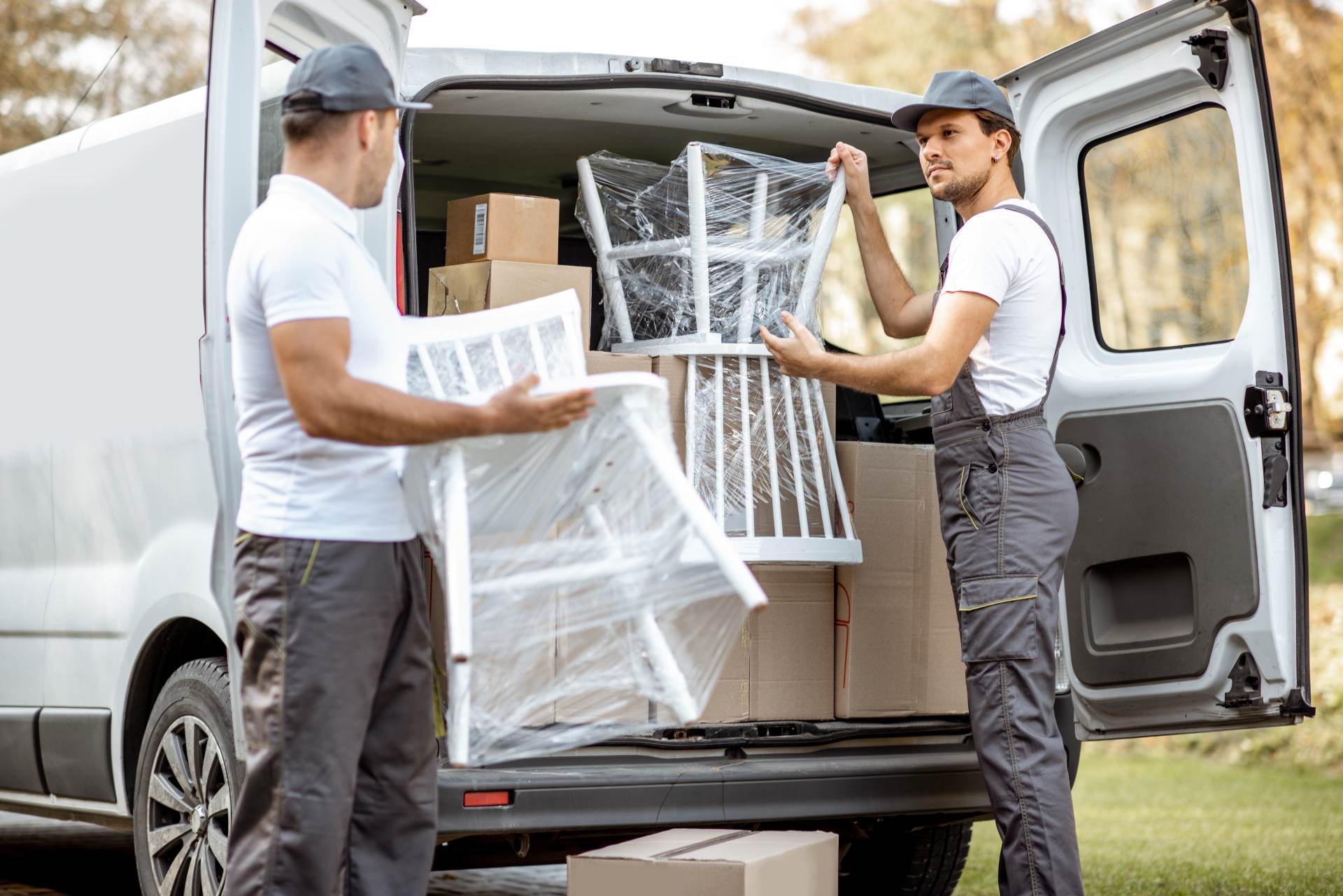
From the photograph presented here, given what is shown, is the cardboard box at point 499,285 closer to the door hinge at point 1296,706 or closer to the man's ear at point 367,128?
the man's ear at point 367,128

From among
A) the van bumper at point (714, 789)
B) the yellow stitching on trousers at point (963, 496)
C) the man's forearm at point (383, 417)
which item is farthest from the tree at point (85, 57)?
the man's forearm at point (383, 417)

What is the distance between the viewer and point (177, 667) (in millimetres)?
4000

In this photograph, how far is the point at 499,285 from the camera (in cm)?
384

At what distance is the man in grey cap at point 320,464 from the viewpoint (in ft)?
8.59

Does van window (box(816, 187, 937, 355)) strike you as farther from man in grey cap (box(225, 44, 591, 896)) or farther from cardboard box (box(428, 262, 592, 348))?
man in grey cap (box(225, 44, 591, 896))

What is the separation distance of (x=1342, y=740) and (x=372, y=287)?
818 cm

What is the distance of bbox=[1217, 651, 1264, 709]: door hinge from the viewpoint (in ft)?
13.0

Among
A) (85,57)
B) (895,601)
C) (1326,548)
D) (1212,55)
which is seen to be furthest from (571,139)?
(85,57)

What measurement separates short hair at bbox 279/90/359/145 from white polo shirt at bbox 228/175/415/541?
7 cm

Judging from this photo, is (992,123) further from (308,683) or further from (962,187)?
(308,683)

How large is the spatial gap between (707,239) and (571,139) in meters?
0.90

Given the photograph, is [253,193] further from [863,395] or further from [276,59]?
[863,395]

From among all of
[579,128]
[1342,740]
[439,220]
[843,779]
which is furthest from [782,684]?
[1342,740]

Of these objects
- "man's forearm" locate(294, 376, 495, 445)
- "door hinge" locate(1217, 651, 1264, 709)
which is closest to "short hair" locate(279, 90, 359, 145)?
"man's forearm" locate(294, 376, 495, 445)
